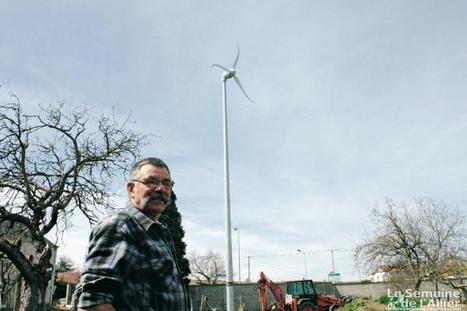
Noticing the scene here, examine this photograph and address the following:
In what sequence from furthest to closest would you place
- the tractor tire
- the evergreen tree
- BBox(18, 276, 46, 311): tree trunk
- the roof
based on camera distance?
the roof → the evergreen tree → the tractor tire → BBox(18, 276, 46, 311): tree trunk

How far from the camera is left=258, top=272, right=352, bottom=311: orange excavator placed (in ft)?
74.3

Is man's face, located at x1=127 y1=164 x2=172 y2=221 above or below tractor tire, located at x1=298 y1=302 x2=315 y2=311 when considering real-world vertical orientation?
above

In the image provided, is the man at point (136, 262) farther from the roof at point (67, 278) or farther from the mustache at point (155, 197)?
the roof at point (67, 278)

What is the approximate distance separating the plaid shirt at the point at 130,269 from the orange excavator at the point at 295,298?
21.6 meters

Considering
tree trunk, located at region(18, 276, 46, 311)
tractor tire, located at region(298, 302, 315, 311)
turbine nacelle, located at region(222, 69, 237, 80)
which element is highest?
turbine nacelle, located at region(222, 69, 237, 80)

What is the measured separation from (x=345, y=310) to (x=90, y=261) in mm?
26286

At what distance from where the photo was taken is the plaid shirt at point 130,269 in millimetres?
1753

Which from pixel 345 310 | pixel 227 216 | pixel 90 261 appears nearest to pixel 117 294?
pixel 90 261

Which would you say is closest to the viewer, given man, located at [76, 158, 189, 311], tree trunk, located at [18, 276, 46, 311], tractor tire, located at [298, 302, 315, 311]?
man, located at [76, 158, 189, 311]

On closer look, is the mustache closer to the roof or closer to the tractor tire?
the tractor tire

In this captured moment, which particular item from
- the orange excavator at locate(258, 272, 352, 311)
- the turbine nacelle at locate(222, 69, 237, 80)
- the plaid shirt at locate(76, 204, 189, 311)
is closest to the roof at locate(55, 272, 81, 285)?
the orange excavator at locate(258, 272, 352, 311)

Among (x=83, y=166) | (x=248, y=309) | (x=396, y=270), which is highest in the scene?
(x=83, y=166)

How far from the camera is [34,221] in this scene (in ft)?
41.6

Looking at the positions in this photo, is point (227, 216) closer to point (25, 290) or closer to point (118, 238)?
point (25, 290)
